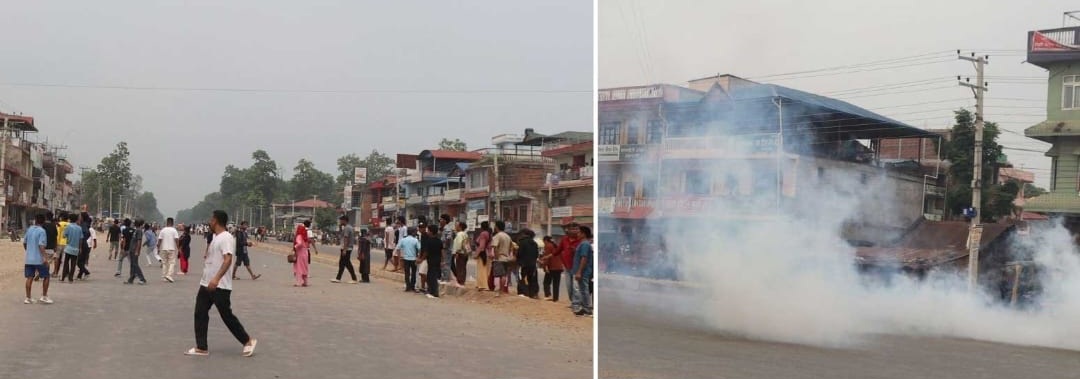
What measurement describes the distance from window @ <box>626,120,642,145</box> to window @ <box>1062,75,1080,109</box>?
454cm

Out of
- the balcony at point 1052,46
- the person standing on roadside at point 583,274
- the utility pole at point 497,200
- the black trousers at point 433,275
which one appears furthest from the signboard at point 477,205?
the balcony at point 1052,46

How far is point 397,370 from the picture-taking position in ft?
26.0

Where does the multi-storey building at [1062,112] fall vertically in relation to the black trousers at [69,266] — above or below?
above

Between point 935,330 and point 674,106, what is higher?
point 674,106

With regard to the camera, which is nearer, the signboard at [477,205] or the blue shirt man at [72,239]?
the blue shirt man at [72,239]

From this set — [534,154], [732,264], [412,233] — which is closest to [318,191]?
[534,154]

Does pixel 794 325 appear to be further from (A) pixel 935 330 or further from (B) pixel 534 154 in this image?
(B) pixel 534 154

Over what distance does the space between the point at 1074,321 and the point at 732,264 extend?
3908 millimetres

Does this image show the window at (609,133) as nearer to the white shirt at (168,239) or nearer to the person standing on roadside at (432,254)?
the person standing on roadside at (432,254)

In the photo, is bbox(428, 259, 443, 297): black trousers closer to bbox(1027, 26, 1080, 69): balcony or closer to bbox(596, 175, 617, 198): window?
bbox(596, 175, 617, 198): window

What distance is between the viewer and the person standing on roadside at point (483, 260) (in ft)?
54.7

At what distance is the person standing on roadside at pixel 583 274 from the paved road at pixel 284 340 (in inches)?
41.4

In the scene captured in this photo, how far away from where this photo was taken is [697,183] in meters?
11.8

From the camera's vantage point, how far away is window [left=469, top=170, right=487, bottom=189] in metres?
57.5
